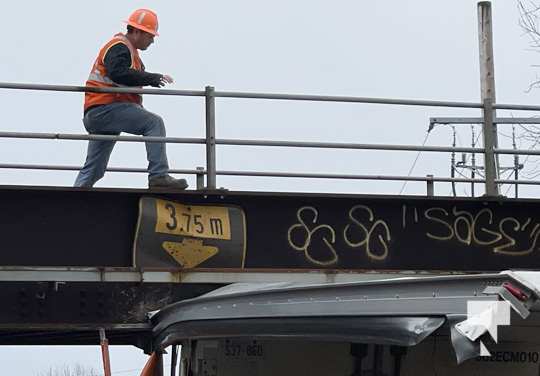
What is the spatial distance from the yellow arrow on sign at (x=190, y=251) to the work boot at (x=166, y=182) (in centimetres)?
54

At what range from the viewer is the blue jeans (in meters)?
12.2

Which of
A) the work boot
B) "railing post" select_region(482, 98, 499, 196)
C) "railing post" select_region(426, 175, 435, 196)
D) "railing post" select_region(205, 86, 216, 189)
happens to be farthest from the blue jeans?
"railing post" select_region(482, 98, 499, 196)

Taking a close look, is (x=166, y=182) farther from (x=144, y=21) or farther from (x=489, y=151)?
(x=489, y=151)

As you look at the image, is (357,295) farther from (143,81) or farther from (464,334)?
(143,81)

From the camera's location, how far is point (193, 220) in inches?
472

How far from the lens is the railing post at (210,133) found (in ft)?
40.6

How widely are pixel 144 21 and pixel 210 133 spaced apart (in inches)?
51.5

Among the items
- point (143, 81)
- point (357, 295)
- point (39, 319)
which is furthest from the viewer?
point (143, 81)

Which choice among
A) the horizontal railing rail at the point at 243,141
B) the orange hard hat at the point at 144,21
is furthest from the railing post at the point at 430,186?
the orange hard hat at the point at 144,21

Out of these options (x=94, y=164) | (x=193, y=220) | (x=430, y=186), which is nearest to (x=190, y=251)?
(x=193, y=220)

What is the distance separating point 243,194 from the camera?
12086 millimetres

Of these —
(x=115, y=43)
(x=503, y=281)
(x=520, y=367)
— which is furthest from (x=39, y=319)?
(x=503, y=281)

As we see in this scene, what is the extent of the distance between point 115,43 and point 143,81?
19.0 inches

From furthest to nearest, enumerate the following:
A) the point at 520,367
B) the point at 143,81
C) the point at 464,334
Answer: the point at 143,81
the point at 520,367
the point at 464,334
